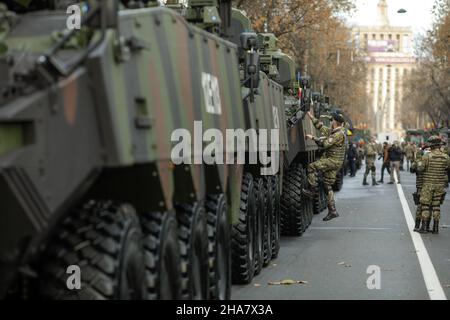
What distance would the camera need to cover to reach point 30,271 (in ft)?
21.5

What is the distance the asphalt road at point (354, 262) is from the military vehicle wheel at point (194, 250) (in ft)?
7.18

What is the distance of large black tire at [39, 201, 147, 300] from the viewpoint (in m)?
6.83

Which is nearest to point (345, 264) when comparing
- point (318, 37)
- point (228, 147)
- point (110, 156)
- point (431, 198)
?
point (228, 147)

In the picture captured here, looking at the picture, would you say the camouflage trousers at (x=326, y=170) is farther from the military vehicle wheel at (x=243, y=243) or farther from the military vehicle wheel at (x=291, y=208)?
the military vehicle wheel at (x=243, y=243)

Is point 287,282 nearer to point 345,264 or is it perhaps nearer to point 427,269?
point 345,264

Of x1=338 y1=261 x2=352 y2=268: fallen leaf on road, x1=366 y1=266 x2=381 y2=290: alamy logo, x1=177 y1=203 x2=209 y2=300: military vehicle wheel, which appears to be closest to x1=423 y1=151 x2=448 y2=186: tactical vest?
x1=338 y1=261 x2=352 y2=268: fallen leaf on road

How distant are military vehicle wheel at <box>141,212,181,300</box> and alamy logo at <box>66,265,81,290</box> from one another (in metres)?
0.94

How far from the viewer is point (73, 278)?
6816 mm

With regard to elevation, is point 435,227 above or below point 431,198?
below

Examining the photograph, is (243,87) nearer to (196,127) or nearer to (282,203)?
(196,127)

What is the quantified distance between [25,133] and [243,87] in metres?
7.35

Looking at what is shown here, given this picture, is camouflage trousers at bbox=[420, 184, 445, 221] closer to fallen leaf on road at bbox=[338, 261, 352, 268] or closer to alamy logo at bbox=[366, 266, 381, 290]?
fallen leaf on road at bbox=[338, 261, 352, 268]

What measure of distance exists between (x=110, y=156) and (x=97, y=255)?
66cm
